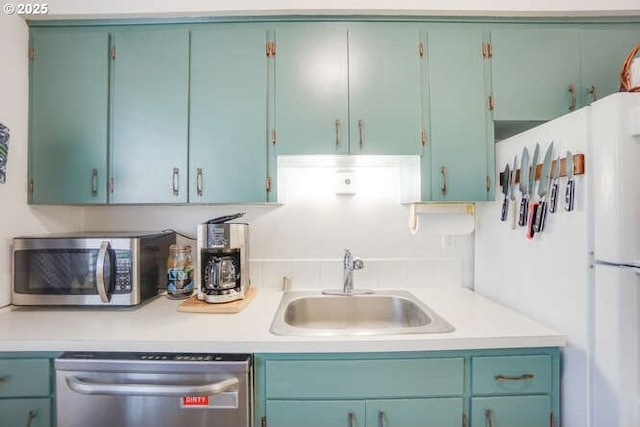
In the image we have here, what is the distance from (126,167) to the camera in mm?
1465

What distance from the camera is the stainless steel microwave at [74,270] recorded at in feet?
4.42

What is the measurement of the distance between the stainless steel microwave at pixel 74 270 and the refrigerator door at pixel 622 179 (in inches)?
68.9

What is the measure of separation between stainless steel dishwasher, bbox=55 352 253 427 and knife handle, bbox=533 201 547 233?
121cm

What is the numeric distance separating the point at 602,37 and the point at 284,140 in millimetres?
1582

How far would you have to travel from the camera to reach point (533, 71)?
4.79ft

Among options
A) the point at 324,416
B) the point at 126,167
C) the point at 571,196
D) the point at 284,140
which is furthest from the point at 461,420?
the point at 126,167

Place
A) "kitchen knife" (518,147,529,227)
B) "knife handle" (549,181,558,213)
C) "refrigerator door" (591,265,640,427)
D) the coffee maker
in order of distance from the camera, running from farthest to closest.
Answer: the coffee maker, "kitchen knife" (518,147,529,227), "knife handle" (549,181,558,213), "refrigerator door" (591,265,640,427)

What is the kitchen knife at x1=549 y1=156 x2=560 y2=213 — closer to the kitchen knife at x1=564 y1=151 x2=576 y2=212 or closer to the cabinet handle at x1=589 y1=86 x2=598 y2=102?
the kitchen knife at x1=564 y1=151 x2=576 y2=212

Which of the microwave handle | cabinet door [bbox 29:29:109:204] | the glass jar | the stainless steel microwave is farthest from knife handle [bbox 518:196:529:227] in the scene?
cabinet door [bbox 29:29:109:204]

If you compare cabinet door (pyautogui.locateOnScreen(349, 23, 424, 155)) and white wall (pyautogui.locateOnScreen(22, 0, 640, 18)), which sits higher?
white wall (pyautogui.locateOnScreen(22, 0, 640, 18))

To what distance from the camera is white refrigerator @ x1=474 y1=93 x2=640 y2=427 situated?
935 mm

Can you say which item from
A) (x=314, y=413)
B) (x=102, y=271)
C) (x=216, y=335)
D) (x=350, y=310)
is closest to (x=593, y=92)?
(x=350, y=310)

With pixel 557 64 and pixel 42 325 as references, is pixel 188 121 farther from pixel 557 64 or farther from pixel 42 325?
pixel 557 64

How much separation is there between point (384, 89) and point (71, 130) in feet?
4.89
